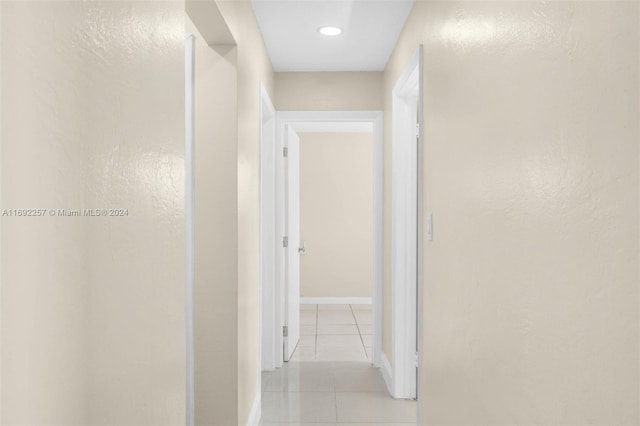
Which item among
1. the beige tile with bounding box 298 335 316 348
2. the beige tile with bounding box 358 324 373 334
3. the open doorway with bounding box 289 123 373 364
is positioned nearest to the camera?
the beige tile with bounding box 298 335 316 348

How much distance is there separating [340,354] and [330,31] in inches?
111

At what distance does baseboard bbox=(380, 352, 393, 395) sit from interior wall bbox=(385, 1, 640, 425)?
155cm

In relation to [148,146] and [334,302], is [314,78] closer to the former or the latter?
[148,146]

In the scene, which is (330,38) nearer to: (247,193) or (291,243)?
(247,193)

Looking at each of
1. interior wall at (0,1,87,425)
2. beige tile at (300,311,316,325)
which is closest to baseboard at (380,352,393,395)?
beige tile at (300,311,316,325)

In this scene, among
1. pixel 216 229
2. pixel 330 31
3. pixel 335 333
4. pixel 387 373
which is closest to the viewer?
pixel 216 229

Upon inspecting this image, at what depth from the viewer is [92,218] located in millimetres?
972

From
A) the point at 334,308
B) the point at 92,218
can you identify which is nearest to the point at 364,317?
the point at 334,308

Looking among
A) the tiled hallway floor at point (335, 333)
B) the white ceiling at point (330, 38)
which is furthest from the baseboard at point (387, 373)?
the white ceiling at point (330, 38)

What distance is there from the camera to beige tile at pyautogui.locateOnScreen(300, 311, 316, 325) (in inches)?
236

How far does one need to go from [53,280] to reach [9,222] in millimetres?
149

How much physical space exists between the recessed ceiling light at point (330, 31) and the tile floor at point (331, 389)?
8.07 feet

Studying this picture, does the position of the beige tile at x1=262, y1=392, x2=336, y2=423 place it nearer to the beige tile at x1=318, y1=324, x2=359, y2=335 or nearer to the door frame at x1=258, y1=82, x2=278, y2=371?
the door frame at x1=258, y1=82, x2=278, y2=371

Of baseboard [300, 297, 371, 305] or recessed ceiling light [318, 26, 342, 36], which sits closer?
recessed ceiling light [318, 26, 342, 36]
